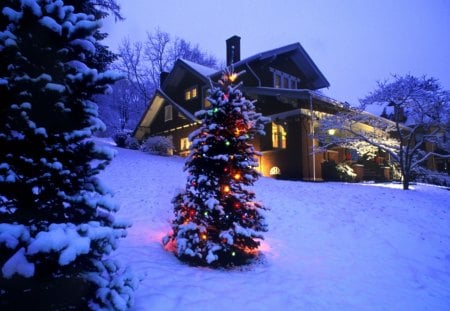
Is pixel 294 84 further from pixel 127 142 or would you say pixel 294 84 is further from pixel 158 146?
pixel 127 142

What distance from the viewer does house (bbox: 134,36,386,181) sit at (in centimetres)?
1988

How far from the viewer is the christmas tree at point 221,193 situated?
7.08 metres

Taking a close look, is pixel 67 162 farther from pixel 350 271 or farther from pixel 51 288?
pixel 350 271

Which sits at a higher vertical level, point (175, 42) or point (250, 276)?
point (175, 42)

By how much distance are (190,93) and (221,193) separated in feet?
68.3

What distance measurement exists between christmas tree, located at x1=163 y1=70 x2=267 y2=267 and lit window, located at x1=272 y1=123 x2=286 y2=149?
44.1ft

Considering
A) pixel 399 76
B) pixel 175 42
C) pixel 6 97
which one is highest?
pixel 175 42

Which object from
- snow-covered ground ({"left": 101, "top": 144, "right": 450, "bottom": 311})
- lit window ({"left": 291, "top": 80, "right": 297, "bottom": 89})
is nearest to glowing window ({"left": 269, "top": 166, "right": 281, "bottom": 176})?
snow-covered ground ({"left": 101, "top": 144, "right": 450, "bottom": 311})

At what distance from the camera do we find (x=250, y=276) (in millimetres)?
6617

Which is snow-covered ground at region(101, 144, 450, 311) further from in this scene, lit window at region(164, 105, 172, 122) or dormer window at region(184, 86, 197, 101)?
lit window at region(164, 105, 172, 122)

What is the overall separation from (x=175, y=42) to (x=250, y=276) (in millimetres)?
42354

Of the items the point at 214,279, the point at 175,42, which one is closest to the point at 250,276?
the point at 214,279

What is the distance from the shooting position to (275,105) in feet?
69.5

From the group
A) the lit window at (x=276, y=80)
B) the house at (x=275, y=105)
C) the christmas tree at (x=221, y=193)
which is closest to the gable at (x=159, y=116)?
the house at (x=275, y=105)
